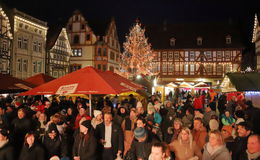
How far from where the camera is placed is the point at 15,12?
32.7 m

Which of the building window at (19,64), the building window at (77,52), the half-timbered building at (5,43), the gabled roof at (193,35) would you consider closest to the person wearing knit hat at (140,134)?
the half-timbered building at (5,43)

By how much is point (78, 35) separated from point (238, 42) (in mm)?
27078

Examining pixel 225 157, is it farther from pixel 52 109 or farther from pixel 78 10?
pixel 78 10

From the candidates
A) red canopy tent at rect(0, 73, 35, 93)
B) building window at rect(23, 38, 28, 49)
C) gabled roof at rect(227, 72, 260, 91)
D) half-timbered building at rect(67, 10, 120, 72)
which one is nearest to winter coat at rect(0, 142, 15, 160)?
red canopy tent at rect(0, 73, 35, 93)

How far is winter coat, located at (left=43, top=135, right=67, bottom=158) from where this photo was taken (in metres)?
6.20

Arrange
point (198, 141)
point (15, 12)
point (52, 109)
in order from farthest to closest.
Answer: point (15, 12) < point (52, 109) < point (198, 141)

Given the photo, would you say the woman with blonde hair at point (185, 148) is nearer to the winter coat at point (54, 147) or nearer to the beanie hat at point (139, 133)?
the beanie hat at point (139, 133)

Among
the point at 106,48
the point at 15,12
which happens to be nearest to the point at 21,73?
the point at 15,12

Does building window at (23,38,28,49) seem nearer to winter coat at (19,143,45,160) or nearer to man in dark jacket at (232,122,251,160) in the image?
winter coat at (19,143,45,160)

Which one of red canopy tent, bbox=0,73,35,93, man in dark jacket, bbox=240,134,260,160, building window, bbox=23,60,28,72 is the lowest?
man in dark jacket, bbox=240,134,260,160

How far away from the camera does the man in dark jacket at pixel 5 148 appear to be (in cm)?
542

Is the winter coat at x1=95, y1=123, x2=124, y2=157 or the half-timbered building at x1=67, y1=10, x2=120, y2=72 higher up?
the half-timbered building at x1=67, y1=10, x2=120, y2=72

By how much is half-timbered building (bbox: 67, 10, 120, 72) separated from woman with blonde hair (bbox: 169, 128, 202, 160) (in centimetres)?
4367

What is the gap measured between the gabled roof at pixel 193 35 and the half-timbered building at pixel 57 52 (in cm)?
1597
